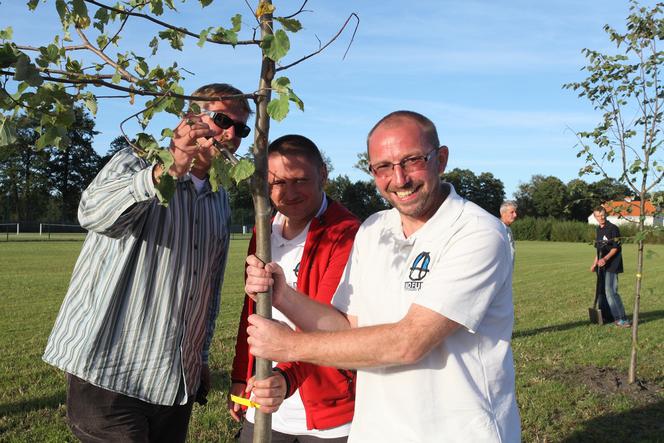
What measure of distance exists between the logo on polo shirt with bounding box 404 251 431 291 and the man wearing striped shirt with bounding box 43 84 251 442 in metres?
1.07

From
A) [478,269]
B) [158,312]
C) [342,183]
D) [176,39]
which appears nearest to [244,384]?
[158,312]

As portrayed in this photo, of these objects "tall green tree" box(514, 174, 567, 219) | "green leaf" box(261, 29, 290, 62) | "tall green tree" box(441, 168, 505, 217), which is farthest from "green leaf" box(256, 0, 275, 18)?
"tall green tree" box(441, 168, 505, 217)

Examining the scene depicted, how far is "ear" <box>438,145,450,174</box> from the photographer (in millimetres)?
2582

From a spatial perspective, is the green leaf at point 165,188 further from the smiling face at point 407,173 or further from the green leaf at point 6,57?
the smiling face at point 407,173

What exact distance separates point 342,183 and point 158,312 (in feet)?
308

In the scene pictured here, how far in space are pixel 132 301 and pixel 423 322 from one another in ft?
4.99

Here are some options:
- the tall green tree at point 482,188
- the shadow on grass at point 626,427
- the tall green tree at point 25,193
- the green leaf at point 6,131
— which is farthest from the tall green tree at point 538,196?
the green leaf at point 6,131

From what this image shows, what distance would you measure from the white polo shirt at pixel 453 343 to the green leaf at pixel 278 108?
862mm

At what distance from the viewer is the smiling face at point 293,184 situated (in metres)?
3.20

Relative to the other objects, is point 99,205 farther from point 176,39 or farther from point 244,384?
point 244,384

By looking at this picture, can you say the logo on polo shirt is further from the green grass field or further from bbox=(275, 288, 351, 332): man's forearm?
the green grass field

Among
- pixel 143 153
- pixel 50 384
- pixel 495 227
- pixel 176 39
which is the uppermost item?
pixel 176 39

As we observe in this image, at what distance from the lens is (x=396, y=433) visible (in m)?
2.36

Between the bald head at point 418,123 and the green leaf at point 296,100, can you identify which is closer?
the green leaf at point 296,100
